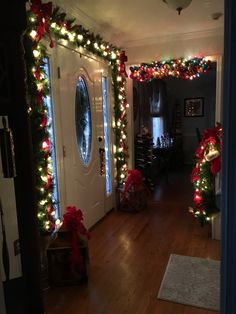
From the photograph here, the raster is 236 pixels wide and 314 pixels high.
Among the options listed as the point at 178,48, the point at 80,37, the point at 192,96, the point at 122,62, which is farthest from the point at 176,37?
the point at 192,96

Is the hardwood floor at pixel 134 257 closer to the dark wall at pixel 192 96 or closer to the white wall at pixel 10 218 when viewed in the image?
the white wall at pixel 10 218

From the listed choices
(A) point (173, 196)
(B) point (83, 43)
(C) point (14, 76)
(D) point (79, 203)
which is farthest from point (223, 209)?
(A) point (173, 196)

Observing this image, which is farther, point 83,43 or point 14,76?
point 83,43

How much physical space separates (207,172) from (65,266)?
5.94 ft

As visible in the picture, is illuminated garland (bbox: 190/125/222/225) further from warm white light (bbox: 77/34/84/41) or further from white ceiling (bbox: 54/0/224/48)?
warm white light (bbox: 77/34/84/41)

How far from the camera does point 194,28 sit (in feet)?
12.5

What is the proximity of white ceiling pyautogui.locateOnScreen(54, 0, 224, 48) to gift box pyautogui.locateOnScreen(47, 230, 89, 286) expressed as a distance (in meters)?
2.31

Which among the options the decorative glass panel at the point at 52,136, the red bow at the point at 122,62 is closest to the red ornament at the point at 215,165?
the decorative glass panel at the point at 52,136

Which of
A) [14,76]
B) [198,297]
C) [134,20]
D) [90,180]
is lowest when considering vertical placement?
[198,297]

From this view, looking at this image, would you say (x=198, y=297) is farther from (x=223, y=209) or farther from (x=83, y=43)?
(x=83, y=43)

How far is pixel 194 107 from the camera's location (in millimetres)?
7793

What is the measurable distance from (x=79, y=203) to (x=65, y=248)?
0.93 metres

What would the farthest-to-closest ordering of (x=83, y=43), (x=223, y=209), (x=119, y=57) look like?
1. (x=119, y=57)
2. (x=83, y=43)
3. (x=223, y=209)

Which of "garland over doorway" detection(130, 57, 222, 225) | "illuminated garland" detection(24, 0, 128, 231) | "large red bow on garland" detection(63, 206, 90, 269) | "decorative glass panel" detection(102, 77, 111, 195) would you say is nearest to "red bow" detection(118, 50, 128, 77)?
"decorative glass panel" detection(102, 77, 111, 195)
